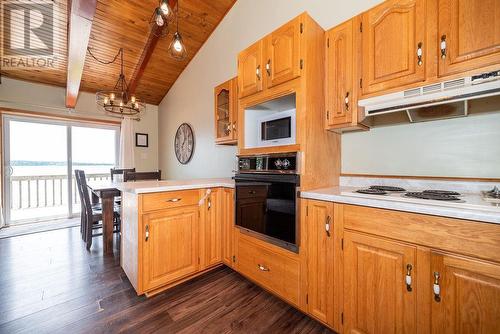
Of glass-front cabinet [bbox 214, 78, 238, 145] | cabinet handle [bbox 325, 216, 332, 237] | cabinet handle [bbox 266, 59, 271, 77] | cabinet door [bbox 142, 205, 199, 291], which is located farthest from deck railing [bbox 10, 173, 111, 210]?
cabinet handle [bbox 325, 216, 332, 237]

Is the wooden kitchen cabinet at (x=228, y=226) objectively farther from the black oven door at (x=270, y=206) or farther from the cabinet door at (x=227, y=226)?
the black oven door at (x=270, y=206)

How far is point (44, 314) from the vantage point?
1.53 m

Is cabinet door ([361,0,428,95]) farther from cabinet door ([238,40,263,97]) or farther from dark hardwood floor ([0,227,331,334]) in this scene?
dark hardwood floor ([0,227,331,334])

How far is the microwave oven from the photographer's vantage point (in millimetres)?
1696

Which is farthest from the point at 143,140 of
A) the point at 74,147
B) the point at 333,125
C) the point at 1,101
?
the point at 333,125

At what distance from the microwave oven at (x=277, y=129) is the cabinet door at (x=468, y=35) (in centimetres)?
94

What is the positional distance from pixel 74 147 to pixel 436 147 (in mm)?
5935

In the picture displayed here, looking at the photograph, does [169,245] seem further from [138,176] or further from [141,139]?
[141,139]

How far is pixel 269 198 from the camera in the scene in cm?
171

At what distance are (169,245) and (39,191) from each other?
Answer: 446 cm

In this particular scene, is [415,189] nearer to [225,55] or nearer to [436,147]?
[436,147]

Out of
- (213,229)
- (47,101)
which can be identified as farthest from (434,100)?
(47,101)

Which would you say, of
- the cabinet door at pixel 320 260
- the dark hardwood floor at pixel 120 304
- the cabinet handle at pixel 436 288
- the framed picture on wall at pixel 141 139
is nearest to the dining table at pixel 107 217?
the dark hardwood floor at pixel 120 304

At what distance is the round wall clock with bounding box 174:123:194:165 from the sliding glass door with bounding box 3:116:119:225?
183 centimetres
